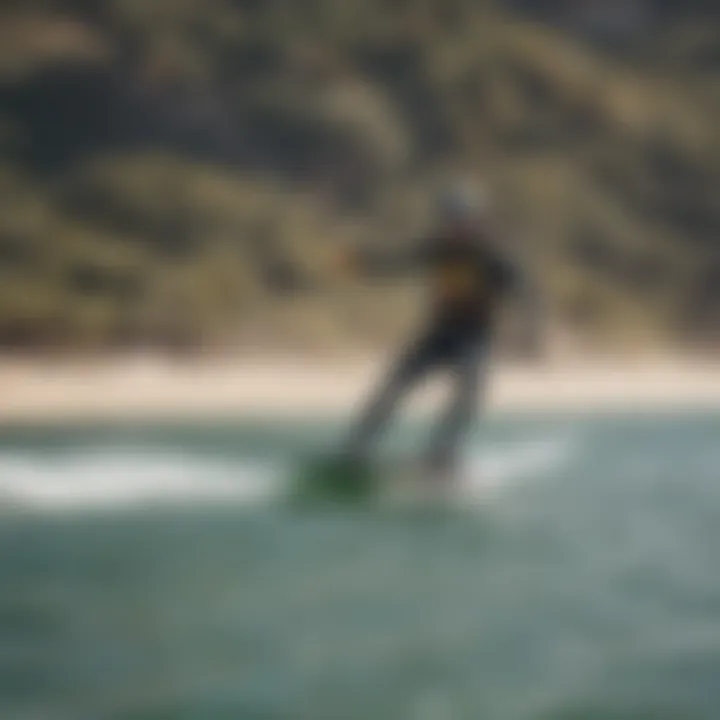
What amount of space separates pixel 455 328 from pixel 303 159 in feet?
2.17

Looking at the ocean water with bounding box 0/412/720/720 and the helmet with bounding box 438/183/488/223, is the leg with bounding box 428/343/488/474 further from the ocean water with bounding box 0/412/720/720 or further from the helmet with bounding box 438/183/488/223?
the helmet with bounding box 438/183/488/223

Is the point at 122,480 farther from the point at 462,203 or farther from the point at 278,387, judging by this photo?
the point at 462,203

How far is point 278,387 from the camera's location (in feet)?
6.66

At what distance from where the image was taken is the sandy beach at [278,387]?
1831mm

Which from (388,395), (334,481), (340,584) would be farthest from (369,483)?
(340,584)

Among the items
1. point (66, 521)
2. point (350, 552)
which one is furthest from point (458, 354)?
point (66, 521)

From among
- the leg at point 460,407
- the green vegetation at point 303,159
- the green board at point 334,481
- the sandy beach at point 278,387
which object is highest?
the green vegetation at point 303,159

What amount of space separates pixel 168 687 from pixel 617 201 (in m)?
1.74

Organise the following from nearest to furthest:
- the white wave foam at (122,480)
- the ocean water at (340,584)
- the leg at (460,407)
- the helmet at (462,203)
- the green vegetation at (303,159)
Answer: the ocean water at (340,584) < the white wave foam at (122,480) < the leg at (460,407) < the helmet at (462,203) < the green vegetation at (303,159)

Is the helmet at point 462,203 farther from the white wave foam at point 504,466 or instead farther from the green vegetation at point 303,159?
the white wave foam at point 504,466

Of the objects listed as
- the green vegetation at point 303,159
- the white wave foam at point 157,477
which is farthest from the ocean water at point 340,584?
the green vegetation at point 303,159

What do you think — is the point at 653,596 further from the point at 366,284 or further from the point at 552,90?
the point at 552,90

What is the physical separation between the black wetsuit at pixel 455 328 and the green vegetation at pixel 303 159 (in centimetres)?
9

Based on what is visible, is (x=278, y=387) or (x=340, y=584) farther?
(x=278, y=387)
